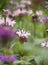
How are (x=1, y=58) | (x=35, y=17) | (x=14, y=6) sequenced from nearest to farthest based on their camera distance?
(x=1, y=58) → (x=35, y=17) → (x=14, y=6)

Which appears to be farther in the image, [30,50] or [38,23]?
[38,23]

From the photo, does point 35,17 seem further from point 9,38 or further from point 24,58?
point 9,38

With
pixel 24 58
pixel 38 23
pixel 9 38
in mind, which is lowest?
pixel 9 38

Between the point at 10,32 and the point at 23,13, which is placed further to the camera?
the point at 23,13

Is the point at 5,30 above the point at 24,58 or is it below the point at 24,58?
below

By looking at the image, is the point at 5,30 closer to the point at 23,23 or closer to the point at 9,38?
the point at 9,38

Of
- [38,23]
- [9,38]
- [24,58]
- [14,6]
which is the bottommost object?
[9,38]

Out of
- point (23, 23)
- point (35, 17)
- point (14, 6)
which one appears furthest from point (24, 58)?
point (14, 6)

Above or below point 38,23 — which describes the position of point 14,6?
above

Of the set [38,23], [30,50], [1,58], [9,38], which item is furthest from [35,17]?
[9,38]

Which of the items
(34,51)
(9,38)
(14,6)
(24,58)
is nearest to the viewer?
(9,38)
